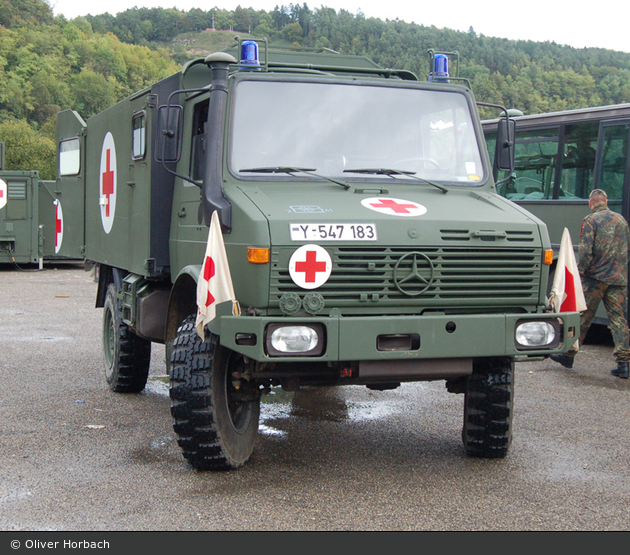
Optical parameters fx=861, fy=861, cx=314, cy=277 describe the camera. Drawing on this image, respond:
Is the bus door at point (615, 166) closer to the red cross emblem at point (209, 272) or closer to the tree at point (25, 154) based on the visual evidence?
the red cross emblem at point (209, 272)

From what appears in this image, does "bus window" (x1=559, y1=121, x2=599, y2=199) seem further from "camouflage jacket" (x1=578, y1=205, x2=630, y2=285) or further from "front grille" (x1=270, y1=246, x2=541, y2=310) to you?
"front grille" (x1=270, y1=246, x2=541, y2=310)

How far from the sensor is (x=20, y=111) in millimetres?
91688

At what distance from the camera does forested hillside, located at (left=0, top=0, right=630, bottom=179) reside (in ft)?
132

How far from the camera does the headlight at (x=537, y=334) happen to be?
509 cm

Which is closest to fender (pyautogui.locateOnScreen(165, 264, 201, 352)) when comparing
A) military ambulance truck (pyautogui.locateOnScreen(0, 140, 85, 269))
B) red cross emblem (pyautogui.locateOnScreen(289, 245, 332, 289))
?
red cross emblem (pyautogui.locateOnScreen(289, 245, 332, 289))

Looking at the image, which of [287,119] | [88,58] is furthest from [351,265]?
[88,58]

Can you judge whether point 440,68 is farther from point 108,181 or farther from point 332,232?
point 108,181

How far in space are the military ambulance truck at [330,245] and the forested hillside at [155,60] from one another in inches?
842

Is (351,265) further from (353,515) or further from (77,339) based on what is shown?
(77,339)

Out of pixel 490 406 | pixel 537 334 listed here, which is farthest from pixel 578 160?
pixel 537 334

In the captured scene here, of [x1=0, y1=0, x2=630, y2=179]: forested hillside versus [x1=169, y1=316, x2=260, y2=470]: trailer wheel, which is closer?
[x1=169, y1=316, x2=260, y2=470]: trailer wheel

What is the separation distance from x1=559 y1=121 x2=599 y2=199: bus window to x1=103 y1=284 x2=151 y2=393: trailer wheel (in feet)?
21.2

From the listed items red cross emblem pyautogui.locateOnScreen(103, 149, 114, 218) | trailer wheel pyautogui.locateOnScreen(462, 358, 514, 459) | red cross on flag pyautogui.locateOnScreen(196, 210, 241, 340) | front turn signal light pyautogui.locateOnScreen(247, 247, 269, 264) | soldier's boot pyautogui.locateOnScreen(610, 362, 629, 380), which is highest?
red cross emblem pyautogui.locateOnScreen(103, 149, 114, 218)
